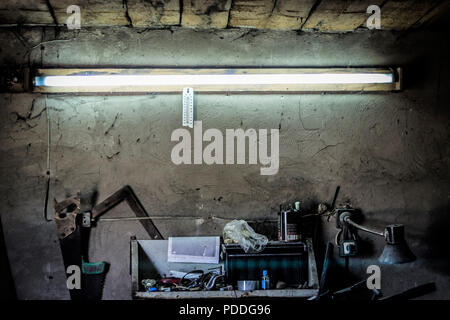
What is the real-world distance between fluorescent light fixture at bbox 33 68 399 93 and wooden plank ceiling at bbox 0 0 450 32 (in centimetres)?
38

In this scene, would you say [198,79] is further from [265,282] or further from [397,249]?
[397,249]

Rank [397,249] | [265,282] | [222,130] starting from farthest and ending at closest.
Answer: [222,130], [265,282], [397,249]

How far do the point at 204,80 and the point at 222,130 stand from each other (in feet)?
1.32

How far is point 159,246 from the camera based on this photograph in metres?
2.87

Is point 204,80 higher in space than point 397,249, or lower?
higher

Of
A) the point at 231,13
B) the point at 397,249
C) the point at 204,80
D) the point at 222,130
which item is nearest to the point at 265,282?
the point at 397,249

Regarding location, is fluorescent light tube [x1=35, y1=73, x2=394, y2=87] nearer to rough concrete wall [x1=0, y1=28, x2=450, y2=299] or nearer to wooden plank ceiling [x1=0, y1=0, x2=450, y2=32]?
rough concrete wall [x1=0, y1=28, x2=450, y2=299]

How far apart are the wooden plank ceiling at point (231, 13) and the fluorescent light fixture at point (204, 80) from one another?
38 cm

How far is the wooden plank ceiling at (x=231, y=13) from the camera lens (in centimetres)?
267

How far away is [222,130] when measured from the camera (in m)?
3.00

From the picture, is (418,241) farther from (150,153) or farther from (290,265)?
(150,153)

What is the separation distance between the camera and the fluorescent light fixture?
2.77m

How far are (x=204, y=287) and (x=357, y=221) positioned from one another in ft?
3.99

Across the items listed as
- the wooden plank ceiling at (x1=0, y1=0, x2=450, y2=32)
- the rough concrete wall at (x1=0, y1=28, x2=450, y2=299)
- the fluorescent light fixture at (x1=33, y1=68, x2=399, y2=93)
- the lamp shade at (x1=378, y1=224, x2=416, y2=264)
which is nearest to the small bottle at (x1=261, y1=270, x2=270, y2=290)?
the rough concrete wall at (x1=0, y1=28, x2=450, y2=299)
